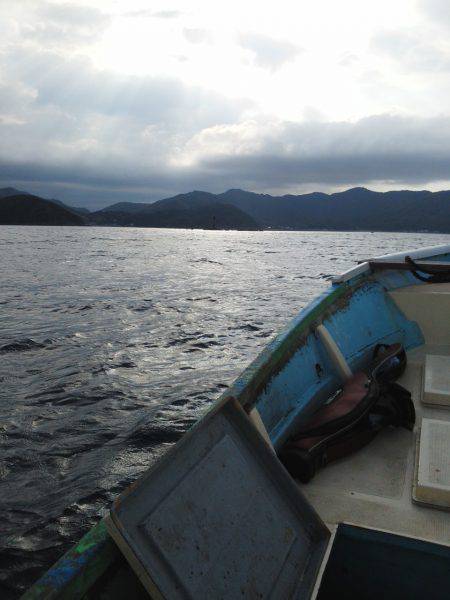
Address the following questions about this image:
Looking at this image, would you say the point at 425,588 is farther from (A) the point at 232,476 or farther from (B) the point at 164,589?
(B) the point at 164,589

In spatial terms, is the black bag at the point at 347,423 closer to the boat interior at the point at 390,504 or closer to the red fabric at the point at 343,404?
the red fabric at the point at 343,404

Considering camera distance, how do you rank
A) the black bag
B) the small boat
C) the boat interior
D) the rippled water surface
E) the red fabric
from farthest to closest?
the rippled water surface
the red fabric
the black bag
the boat interior
the small boat

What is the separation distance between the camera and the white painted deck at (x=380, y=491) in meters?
2.81

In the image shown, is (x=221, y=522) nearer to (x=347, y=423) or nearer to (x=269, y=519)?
(x=269, y=519)

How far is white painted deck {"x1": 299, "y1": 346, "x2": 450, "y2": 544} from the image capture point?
2.81 meters

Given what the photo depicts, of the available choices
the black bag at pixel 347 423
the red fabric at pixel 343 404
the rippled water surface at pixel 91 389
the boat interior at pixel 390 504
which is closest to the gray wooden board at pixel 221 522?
the boat interior at pixel 390 504

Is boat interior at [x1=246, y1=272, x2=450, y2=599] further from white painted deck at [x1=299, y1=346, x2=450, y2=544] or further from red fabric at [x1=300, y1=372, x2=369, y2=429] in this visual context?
red fabric at [x1=300, y1=372, x2=369, y2=429]

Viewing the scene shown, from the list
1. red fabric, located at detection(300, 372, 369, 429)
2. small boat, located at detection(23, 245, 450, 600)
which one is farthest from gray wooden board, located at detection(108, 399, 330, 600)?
red fabric, located at detection(300, 372, 369, 429)

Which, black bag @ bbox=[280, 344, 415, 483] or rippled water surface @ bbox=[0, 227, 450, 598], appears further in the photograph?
rippled water surface @ bbox=[0, 227, 450, 598]

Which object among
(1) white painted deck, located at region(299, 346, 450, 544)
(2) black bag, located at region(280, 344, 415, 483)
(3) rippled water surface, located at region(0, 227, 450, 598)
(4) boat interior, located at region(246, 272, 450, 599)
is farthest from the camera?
(3) rippled water surface, located at region(0, 227, 450, 598)

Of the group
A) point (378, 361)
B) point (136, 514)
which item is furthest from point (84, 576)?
point (378, 361)

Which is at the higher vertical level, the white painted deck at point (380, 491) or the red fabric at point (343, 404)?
the red fabric at point (343, 404)

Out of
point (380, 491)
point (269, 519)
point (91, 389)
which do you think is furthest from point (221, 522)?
point (91, 389)

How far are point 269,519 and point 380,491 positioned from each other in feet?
4.22
